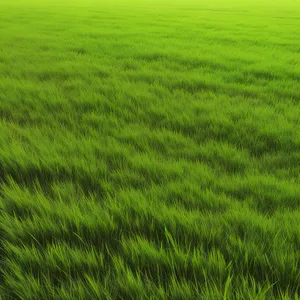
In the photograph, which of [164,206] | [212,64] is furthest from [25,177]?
[212,64]

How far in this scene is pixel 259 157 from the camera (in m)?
2.30

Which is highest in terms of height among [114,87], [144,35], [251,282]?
[144,35]

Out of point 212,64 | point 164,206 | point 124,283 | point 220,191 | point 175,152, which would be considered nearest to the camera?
point 124,283

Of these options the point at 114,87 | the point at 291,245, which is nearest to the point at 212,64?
the point at 114,87

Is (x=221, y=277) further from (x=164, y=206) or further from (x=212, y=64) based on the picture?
(x=212, y=64)

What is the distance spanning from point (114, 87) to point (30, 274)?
2.99 meters

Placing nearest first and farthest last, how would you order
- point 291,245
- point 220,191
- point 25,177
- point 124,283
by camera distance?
point 124,283, point 291,245, point 220,191, point 25,177

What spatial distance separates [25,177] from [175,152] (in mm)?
969

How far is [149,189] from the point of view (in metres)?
1.76

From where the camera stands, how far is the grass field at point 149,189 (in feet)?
3.75

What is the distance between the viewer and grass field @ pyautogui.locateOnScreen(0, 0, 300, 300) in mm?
1142

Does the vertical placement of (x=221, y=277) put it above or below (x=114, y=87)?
below

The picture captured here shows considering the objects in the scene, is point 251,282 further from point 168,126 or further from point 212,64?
point 212,64

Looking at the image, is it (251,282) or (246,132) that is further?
(246,132)
